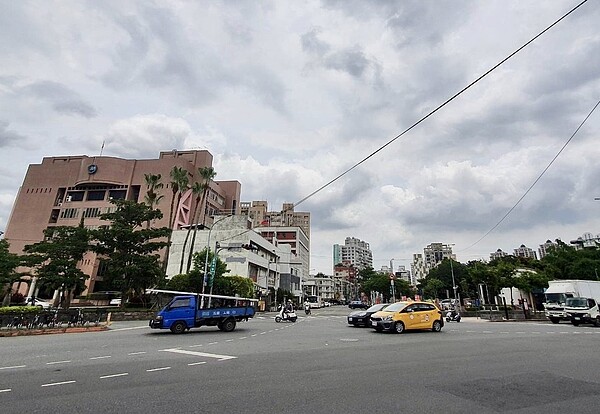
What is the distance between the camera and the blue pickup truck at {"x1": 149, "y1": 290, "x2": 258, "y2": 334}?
60.7 ft

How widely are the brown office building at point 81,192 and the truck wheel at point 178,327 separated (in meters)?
51.5

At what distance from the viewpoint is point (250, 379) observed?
7.50 meters

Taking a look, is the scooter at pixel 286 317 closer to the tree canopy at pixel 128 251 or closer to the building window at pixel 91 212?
the tree canopy at pixel 128 251

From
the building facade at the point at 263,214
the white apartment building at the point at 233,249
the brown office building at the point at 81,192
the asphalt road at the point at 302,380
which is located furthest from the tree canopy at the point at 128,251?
the building facade at the point at 263,214

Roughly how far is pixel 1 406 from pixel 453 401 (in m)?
7.28

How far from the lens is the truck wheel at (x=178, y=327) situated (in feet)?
60.8

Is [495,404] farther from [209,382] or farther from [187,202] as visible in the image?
[187,202]

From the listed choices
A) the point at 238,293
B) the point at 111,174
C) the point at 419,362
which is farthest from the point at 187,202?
the point at 419,362

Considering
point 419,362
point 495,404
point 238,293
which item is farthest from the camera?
point 238,293

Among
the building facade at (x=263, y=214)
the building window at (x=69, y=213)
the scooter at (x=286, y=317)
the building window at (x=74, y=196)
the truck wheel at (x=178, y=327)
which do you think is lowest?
the truck wheel at (x=178, y=327)

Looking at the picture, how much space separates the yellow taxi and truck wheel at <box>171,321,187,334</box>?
9908mm

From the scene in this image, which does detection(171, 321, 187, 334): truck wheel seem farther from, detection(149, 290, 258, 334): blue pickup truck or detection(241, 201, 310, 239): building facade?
detection(241, 201, 310, 239): building facade

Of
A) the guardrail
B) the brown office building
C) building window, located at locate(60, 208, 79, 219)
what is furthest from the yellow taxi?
building window, located at locate(60, 208, 79, 219)

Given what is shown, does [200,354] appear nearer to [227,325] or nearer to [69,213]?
[227,325]
